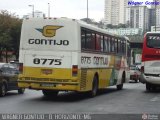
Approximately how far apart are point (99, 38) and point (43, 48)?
12.6ft

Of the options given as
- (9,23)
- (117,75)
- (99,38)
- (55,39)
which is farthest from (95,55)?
(9,23)

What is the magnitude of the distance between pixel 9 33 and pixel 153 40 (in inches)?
1461

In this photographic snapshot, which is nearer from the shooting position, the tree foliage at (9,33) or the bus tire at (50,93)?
the bus tire at (50,93)

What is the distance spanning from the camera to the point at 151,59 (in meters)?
25.7

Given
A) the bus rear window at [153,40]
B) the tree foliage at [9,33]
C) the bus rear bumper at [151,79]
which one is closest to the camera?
the bus rear bumper at [151,79]

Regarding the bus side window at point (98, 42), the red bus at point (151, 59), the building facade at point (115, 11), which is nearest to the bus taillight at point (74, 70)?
the bus side window at point (98, 42)

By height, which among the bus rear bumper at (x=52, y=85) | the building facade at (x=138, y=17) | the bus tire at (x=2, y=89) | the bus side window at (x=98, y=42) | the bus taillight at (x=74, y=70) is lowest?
the bus tire at (x=2, y=89)

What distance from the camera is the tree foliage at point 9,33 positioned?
5891 centimetres

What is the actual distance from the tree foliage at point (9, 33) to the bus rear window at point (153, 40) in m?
34.6

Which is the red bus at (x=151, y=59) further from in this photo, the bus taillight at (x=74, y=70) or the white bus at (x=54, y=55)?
the bus taillight at (x=74, y=70)

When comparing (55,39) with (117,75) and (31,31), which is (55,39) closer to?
(31,31)

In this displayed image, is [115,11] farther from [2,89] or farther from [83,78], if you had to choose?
[83,78]

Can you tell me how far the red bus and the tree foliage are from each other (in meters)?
34.6

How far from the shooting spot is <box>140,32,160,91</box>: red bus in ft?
83.6
